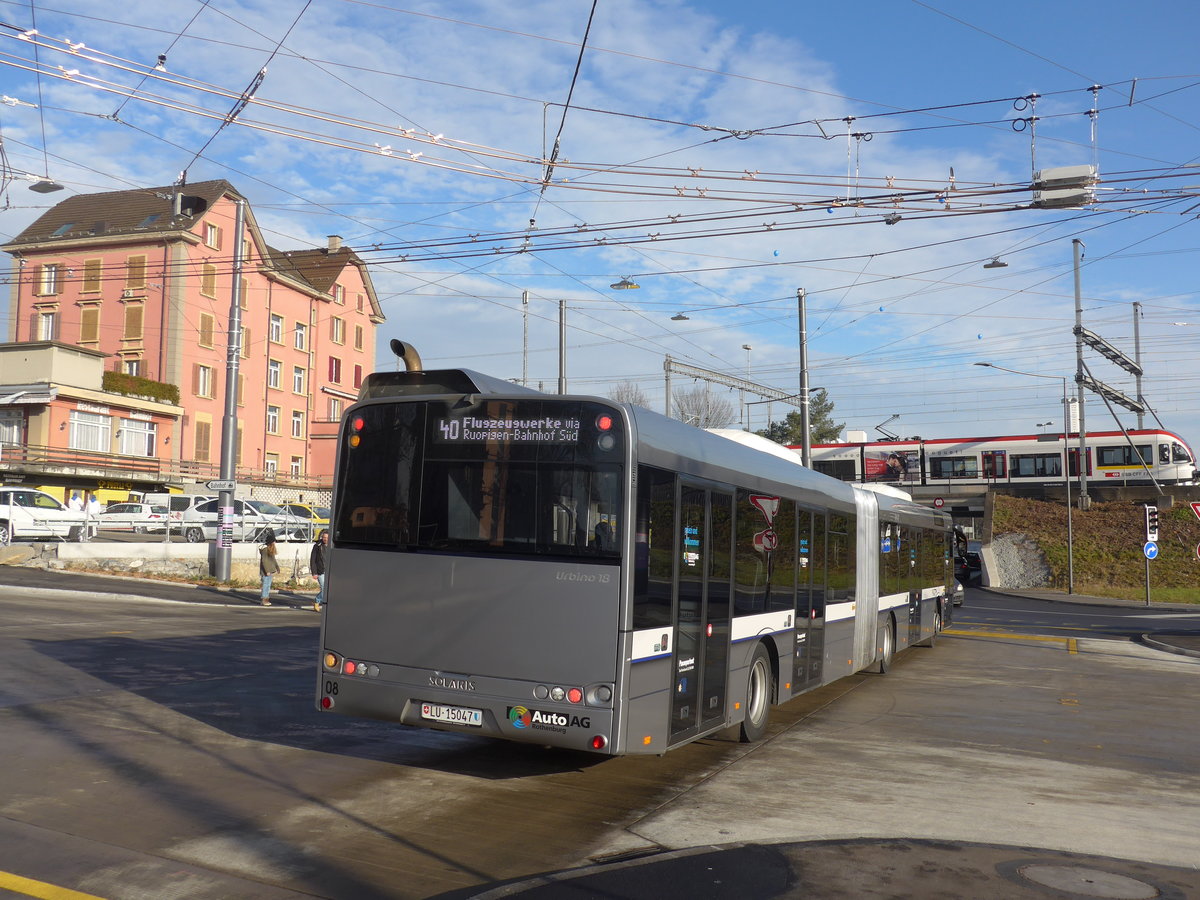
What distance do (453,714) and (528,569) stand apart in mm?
1225

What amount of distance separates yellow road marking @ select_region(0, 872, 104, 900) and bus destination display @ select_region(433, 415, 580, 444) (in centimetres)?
396

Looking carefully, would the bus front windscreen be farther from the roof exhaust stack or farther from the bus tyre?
the bus tyre

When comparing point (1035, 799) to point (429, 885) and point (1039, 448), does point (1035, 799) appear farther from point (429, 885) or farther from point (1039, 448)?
point (1039, 448)

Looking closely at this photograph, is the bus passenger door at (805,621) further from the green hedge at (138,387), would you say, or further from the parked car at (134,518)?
the green hedge at (138,387)

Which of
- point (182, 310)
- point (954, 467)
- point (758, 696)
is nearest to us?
point (758, 696)

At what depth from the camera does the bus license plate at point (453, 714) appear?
7831mm

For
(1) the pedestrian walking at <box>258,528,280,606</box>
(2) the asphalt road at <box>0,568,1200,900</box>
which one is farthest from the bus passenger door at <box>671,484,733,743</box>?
(1) the pedestrian walking at <box>258,528,280,606</box>

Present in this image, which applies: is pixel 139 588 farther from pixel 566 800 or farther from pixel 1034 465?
pixel 1034 465

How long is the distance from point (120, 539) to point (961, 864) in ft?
113

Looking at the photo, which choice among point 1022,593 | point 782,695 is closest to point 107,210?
point 1022,593

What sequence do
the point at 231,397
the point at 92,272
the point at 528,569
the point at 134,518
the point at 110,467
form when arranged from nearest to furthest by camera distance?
the point at 528,569, the point at 231,397, the point at 134,518, the point at 110,467, the point at 92,272

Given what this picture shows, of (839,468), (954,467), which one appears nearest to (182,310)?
(839,468)

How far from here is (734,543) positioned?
966 cm

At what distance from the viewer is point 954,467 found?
5769 cm
